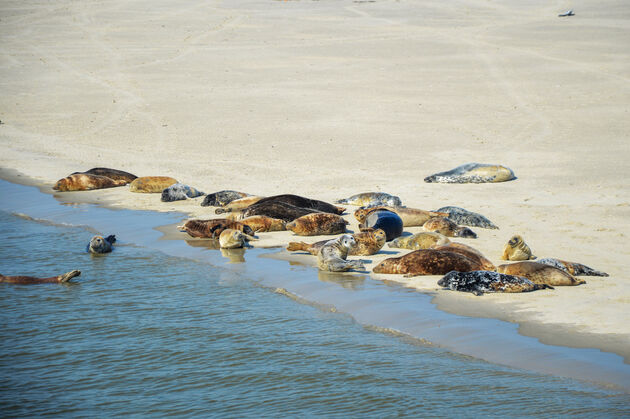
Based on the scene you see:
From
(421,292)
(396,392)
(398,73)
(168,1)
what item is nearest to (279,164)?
(421,292)

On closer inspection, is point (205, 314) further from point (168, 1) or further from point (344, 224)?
point (168, 1)

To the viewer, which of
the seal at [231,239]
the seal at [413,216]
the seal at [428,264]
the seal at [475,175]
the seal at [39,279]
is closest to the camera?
the seal at [428,264]

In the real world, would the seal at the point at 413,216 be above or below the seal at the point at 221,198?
below

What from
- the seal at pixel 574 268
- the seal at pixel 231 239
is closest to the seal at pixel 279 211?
the seal at pixel 231 239

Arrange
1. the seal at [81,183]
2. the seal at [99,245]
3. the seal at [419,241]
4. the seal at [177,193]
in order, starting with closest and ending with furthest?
the seal at [419,241]
the seal at [99,245]
the seal at [177,193]
the seal at [81,183]

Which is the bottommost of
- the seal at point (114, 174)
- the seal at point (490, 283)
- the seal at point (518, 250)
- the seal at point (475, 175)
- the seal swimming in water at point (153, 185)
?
the seal at point (490, 283)

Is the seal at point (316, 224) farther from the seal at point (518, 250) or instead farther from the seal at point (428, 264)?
the seal at point (518, 250)
